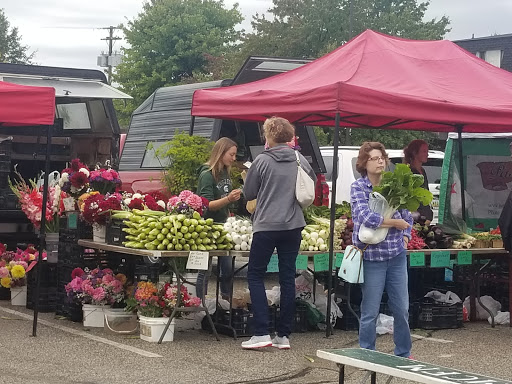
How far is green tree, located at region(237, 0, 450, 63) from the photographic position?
42.3 meters

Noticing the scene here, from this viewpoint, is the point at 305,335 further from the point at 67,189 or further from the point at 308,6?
the point at 308,6

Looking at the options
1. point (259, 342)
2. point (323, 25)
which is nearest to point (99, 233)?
point (259, 342)

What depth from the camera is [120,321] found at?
9.63 meters

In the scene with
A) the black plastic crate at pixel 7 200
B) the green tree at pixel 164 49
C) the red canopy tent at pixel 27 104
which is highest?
the green tree at pixel 164 49

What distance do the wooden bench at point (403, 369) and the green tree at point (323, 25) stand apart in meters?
36.4

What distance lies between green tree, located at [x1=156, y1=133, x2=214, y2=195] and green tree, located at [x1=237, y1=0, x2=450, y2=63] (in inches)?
1211

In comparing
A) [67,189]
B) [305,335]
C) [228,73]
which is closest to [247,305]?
[305,335]

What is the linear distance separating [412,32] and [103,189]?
32240 mm

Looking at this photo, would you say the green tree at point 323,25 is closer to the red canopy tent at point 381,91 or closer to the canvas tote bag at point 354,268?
the red canopy tent at point 381,91

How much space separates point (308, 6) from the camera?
4391cm

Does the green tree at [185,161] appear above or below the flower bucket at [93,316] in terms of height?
above

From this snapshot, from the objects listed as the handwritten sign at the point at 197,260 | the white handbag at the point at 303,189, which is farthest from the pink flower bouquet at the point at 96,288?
the white handbag at the point at 303,189

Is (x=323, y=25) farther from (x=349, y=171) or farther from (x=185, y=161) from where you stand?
(x=185, y=161)

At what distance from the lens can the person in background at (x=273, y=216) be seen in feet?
28.0
